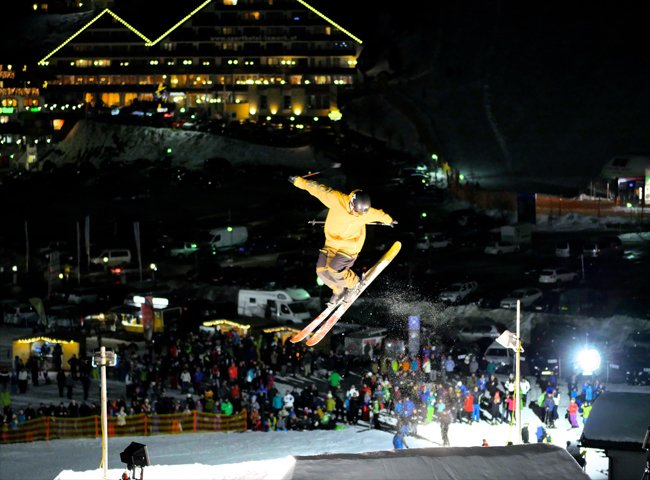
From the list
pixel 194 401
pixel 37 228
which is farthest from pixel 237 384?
pixel 37 228

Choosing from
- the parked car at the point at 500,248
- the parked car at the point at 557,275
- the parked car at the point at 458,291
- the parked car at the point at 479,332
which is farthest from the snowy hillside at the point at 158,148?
the parked car at the point at 479,332

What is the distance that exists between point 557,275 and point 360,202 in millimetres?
17563

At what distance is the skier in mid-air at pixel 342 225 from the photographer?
1270 centimetres

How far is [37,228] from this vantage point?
145ft

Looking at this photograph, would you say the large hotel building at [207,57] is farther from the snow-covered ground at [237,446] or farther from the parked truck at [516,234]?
the snow-covered ground at [237,446]

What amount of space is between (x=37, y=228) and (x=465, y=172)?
614 inches

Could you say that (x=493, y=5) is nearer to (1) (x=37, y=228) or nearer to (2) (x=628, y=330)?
(1) (x=37, y=228)

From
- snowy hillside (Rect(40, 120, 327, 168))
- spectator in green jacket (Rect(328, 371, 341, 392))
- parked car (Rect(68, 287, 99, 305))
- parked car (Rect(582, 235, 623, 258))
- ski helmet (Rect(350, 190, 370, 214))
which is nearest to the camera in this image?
ski helmet (Rect(350, 190, 370, 214))

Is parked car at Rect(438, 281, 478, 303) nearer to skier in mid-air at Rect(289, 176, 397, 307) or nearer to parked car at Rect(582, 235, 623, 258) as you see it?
parked car at Rect(582, 235, 623, 258)

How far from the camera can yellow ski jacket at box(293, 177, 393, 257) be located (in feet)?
41.9

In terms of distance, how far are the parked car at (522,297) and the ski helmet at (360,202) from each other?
14.2 metres

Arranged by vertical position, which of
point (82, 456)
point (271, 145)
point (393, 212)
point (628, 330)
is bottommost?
point (82, 456)

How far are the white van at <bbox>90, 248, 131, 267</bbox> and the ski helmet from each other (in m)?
23.3

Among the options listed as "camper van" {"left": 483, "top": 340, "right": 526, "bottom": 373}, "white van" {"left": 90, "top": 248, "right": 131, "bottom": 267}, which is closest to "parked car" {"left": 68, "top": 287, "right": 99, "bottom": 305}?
"white van" {"left": 90, "top": 248, "right": 131, "bottom": 267}
